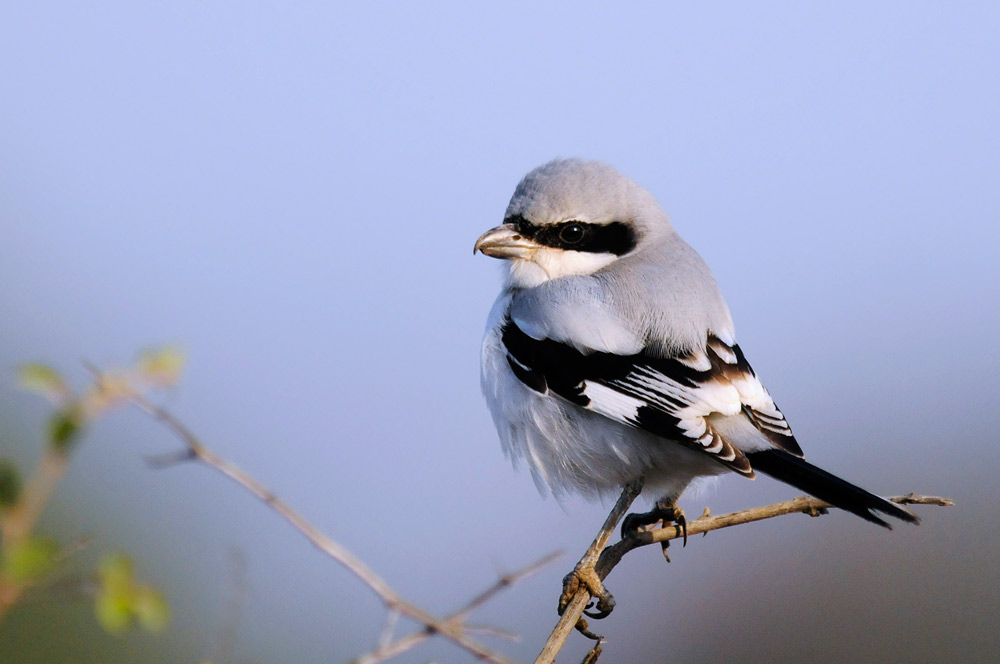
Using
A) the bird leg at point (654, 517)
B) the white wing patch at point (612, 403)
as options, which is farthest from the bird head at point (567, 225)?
the bird leg at point (654, 517)

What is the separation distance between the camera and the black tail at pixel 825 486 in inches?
78.7

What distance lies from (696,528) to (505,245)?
100 cm

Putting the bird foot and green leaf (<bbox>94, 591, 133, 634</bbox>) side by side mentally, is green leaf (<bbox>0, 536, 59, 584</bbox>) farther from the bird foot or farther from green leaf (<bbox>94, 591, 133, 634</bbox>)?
the bird foot

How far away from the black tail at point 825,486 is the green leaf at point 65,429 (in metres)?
1.73

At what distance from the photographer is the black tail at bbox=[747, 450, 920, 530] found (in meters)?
2.00

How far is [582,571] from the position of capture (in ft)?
8.00

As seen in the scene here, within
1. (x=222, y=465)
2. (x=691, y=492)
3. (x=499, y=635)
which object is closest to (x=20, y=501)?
(x=222, y=465)

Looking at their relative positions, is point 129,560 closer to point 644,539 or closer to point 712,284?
point 644,539

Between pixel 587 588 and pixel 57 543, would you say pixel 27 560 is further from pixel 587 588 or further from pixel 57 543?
pixel 587 588

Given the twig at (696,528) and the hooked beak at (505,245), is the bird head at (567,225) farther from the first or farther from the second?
the twig at (696,528)

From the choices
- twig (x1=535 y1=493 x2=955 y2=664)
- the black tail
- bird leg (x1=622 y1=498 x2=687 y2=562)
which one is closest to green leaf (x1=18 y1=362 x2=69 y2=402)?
twig (x1=535 y1=493 x2=955 y2=664)

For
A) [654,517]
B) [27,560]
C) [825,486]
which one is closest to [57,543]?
[27,560]

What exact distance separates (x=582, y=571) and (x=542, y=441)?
361 millimetres

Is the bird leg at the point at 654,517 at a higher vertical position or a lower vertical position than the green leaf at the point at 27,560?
lower
